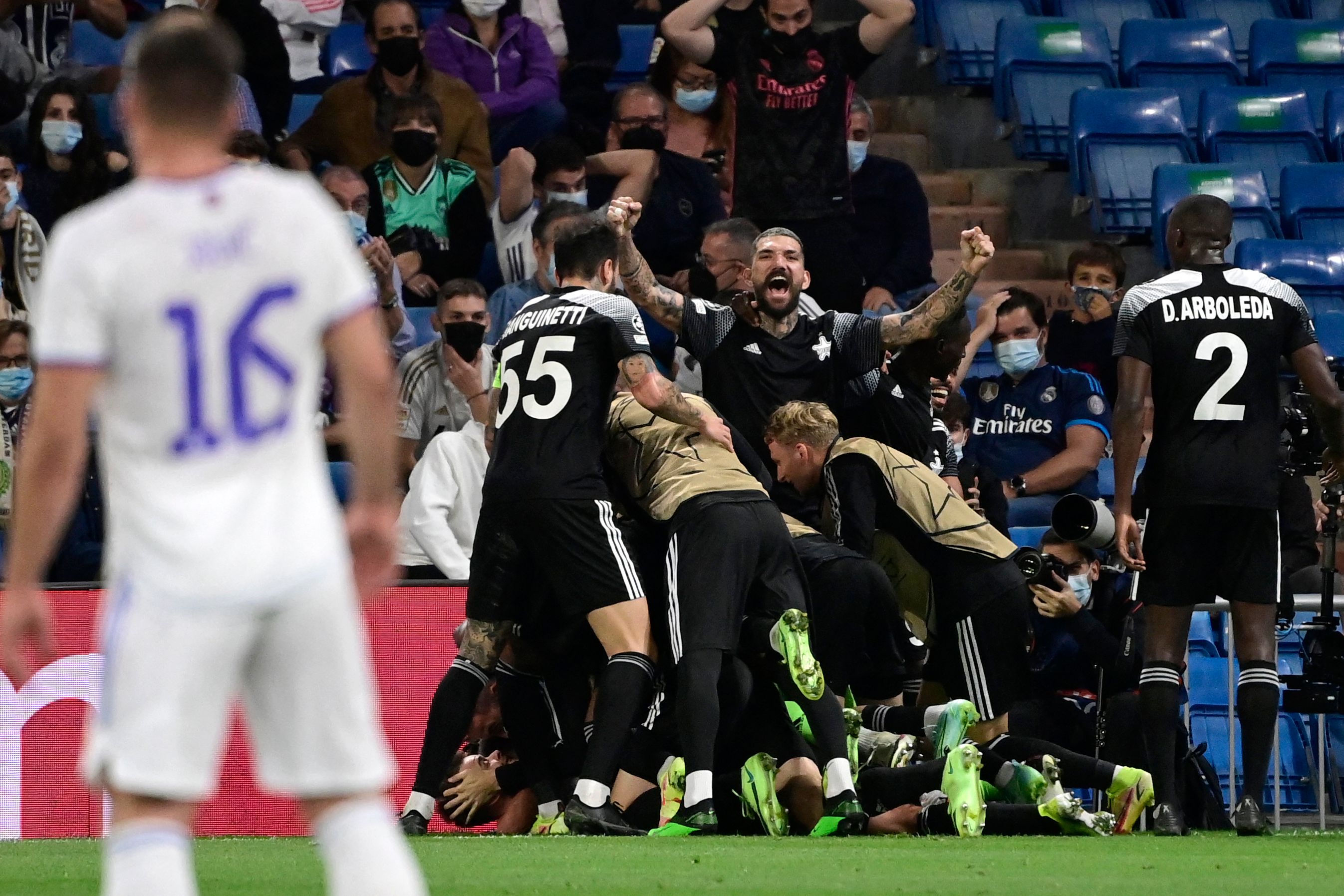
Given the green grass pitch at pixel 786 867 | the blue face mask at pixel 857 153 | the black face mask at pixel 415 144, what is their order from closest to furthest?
1. the green grass pitch at pixel 786 867
2. the black face mask at pixel 415 144
3. the blue face mask at pixel 857 153

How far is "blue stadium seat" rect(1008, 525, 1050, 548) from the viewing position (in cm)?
1024

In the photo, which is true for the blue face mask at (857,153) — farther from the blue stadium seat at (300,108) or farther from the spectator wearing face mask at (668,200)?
the blue stadium seat at (300,108)

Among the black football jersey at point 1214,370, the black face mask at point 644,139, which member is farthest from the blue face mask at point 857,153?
the black football jersey at point 1214,370

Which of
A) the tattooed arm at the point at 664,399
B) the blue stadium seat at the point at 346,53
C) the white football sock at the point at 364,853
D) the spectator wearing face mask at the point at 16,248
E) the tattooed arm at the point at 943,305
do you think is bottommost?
the white football sock at the point at 364,853

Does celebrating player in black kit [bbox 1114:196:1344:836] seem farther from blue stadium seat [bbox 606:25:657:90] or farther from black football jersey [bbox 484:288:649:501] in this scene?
blue stadium seat [bbox 606:25:657:90]

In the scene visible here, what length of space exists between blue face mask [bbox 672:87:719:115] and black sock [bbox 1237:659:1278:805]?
18.4ft

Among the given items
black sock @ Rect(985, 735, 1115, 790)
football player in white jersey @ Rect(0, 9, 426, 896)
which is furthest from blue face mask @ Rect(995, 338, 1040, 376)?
football player in white jersey @ Rect(0, 9, 426, 896)

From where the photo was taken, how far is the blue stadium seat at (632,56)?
13.7 meters

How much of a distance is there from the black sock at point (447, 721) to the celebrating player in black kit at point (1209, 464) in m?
2.57

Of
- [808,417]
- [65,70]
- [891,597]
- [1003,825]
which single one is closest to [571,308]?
[808,417]

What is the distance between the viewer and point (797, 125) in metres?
11.2

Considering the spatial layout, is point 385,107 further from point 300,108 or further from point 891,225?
point 891,225

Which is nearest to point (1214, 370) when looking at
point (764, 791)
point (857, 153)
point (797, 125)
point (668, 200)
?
point (764, 791)

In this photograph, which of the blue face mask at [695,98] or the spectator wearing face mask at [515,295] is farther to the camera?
the blue face mask at [695,98]
